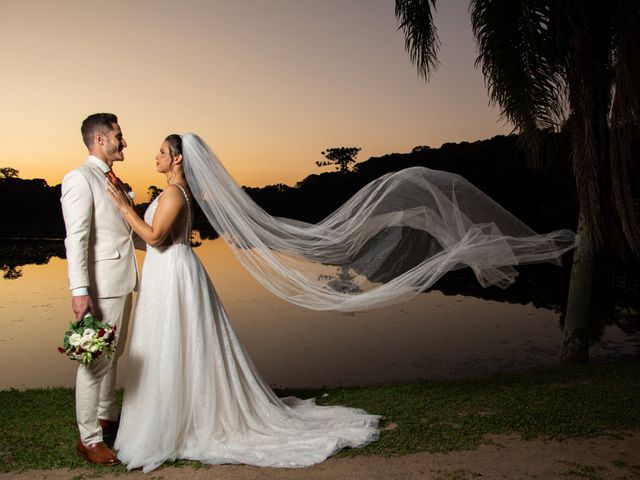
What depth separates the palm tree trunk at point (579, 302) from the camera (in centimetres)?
836

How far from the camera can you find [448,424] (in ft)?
18.3

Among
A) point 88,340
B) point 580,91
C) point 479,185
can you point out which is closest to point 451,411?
point 88,340

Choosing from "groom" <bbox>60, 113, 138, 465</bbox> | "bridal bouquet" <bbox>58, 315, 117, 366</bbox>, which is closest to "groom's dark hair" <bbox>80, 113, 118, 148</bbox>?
"groom" <bbox>60, 113, 138, 465</bbox>

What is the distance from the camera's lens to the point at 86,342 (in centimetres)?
411

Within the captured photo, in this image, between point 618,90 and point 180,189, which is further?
point 618,90

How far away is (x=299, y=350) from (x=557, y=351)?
5.95 m

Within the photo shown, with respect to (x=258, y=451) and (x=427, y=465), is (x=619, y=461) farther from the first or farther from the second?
(x=258, y=451)

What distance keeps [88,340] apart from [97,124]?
1.79 metres

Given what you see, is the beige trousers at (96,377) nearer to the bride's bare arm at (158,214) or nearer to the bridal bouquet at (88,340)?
the bridal bouquet at (88,340)

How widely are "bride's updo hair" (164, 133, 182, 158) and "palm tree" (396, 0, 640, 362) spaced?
550 centimetres

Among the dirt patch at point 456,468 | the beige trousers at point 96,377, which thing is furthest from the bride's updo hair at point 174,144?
the dirt patch at point 456,468

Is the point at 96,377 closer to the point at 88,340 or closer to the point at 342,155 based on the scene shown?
the point at 88,340

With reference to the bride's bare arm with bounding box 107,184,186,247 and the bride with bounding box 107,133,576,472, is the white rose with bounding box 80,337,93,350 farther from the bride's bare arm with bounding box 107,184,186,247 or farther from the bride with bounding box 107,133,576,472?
the bride's bare arm with bounding box 107,184,186,247

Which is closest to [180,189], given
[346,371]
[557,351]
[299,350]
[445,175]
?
[445,175]
